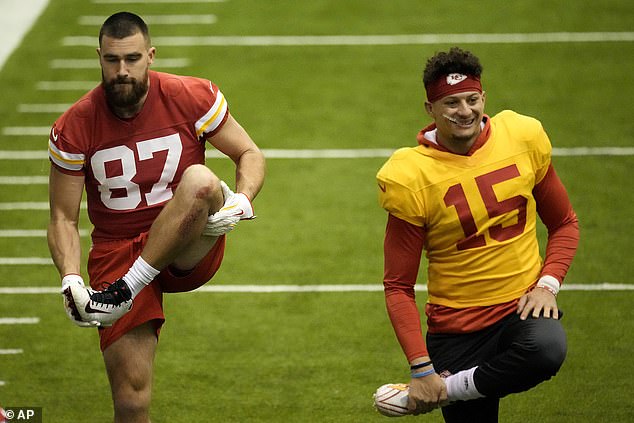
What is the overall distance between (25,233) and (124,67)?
3703 millimetres

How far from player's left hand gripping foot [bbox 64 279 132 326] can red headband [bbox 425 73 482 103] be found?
1428mm

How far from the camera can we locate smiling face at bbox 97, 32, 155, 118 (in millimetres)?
4688

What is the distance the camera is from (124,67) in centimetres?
469

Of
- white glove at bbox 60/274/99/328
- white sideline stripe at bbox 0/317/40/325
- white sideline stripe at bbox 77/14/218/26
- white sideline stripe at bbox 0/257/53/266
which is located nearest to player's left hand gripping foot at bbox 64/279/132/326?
white glove at bbox 60/274/99/328

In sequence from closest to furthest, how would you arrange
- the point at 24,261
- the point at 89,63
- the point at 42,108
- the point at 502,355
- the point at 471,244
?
the point at 502,355, the point at 471,244, the point at 24,261, the point at 42,108, the point at 89,63

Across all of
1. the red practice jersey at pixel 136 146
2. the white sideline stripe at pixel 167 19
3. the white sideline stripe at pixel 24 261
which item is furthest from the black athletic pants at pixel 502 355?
the white sideline stripe at pixel 167 19

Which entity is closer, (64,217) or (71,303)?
(71,303)

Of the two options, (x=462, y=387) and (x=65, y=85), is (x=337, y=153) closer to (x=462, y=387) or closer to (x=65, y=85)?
(x=65, y=85)

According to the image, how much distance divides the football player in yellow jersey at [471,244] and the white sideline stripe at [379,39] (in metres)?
7.04

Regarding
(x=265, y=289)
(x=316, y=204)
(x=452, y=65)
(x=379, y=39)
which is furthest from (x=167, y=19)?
(x=452, y=65)

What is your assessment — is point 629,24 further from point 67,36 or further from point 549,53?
point 67,36

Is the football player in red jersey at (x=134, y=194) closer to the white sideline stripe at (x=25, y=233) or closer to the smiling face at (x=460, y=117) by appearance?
the smiling face at (x=460, y=117)

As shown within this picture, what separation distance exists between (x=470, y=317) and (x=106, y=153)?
1.63 metres

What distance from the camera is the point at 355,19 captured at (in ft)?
40.0
